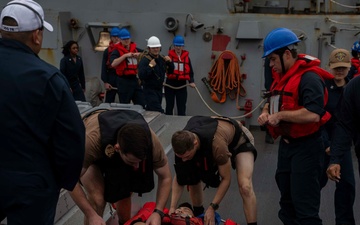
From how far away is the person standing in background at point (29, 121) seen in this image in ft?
6.77

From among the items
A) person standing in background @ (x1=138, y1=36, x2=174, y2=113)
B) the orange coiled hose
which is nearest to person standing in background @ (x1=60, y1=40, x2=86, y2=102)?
person standing in background @ (x1=138, y1=36, x2=174, y2=113)

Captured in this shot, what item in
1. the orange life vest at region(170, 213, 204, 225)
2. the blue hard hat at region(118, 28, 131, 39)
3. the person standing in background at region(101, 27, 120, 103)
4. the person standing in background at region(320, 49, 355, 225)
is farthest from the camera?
the person standing in background at region(101, 27, 120, 103)

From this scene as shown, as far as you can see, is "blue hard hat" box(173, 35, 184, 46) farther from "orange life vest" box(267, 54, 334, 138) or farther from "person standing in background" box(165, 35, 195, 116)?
"orange life vest" box(267, 54, 334, 138)

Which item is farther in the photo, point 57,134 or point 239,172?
point 239,172

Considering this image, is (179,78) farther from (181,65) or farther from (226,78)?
(226,78)

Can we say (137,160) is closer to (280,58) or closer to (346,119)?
(280,58)

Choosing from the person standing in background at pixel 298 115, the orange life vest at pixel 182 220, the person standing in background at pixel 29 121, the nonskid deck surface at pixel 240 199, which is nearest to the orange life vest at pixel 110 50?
the nonskid deck surface at pixel 240 199

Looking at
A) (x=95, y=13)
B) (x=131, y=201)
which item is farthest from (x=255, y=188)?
(x=95, y=13)

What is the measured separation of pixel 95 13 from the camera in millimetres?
7699

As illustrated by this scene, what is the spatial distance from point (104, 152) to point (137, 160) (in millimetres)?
288

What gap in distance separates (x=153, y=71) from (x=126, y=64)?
2.16ft

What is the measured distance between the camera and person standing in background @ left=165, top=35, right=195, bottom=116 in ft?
23.4

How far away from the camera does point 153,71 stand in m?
6.70

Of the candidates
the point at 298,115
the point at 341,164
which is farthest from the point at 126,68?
the point at 298,115
